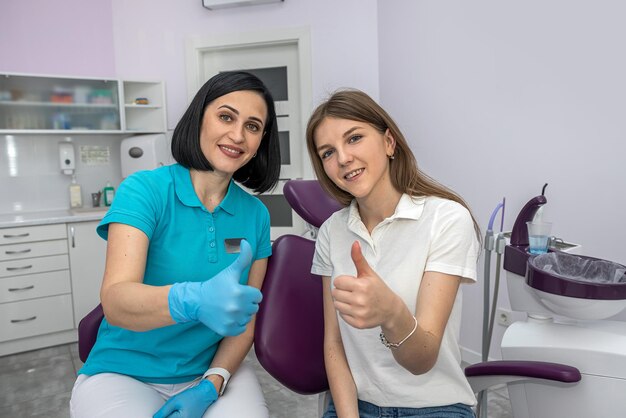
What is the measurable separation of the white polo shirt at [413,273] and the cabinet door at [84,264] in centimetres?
256

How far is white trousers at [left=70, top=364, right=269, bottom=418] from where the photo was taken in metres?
1.08

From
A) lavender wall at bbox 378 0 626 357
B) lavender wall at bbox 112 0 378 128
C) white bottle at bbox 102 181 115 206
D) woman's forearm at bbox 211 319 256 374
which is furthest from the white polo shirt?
white bottle at bbox 102 181 115 206

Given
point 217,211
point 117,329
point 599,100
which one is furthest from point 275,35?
point 117,329

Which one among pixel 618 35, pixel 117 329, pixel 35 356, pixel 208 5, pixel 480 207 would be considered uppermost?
pixel 208 5

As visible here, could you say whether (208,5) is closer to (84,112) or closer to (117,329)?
(84,112)

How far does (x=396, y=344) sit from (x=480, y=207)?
1808mm

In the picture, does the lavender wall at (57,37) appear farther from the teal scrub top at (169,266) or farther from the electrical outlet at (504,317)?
the electrical outlet at (504,317)

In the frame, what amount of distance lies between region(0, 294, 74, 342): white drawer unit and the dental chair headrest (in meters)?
2.42

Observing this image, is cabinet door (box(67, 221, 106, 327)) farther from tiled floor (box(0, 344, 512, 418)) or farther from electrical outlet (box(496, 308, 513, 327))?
electrical outlet (box(496, 308, 513, 327))

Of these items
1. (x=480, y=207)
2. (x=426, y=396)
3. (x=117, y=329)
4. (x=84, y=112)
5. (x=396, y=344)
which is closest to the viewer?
(x=396, y=344)

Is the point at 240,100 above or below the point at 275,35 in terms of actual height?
below

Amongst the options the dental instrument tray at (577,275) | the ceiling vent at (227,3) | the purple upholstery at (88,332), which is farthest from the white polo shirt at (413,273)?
the ceiling vent at (227,3)

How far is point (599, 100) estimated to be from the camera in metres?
1.88

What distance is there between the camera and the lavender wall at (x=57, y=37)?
11.3 feet
